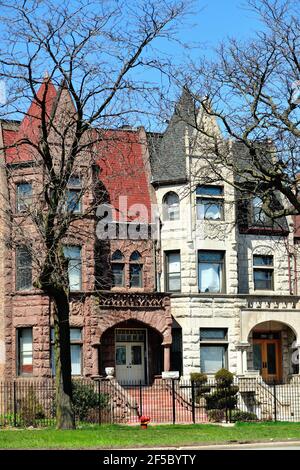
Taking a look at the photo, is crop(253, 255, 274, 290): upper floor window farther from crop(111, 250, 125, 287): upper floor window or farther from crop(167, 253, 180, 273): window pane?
crop(111, 250, 125, 287): upper floor window

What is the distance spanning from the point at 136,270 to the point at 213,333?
185 inches

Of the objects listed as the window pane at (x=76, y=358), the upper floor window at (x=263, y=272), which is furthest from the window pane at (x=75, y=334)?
the upper floor window at (x=263, y=272)

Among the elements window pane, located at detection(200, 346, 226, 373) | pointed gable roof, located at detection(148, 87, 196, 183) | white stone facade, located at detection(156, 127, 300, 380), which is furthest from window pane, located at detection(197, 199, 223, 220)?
window pane, located at detection(200, 346, 226, 373)

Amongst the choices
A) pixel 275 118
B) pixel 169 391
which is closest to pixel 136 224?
pixel 169 391

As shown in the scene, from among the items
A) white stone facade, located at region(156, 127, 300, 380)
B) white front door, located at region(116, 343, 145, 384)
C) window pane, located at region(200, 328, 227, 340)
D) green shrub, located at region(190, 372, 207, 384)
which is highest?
white stone facade, located at region(156, 127, 300, 380)

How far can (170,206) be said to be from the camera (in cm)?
4525

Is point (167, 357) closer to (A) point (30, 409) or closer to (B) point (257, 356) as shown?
(B) point (257, 356)

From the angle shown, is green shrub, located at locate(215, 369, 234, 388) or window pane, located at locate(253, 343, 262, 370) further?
window pane, located at locate(253, 343, 262, 370)

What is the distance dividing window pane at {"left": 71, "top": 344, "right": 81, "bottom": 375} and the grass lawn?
1270 centimetres

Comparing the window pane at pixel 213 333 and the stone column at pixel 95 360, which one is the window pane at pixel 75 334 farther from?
the window pane at pixel 213 333

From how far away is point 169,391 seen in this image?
134 feet

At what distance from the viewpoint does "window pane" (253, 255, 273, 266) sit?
47.1 m

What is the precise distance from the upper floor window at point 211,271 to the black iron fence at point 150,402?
4.69 m
